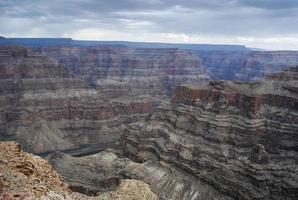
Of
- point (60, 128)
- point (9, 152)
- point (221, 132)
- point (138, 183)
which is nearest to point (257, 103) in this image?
point (221, 132)

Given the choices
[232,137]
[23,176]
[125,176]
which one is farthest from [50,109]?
[23,176]

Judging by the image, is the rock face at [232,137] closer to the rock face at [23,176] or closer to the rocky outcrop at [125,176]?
the rocky outcrop at [125,176]

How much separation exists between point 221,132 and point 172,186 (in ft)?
37.3

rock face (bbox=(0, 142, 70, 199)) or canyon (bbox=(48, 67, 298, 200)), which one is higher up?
rock face (bbox=(0, 142, 70, 199))

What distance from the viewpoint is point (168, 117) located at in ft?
274

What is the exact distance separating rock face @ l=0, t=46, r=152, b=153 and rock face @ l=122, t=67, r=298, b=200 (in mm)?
42565

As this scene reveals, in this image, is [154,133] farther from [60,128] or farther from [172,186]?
[60,128]

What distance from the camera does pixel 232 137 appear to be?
237ft

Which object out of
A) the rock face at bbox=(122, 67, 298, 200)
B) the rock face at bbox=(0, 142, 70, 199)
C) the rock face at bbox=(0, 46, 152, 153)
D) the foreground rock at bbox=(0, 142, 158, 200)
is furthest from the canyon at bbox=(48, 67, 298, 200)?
the rock face at bbox=(0, 46, 152, 153)

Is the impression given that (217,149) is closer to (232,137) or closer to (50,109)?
(232,137)

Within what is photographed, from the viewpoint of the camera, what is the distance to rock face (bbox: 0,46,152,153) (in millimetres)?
124562

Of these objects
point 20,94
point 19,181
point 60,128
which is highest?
point 19,181

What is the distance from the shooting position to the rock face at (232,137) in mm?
64438

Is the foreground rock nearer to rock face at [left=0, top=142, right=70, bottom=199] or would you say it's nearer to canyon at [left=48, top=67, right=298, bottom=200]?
rock face at [left=0, top=142, right=70, bottom=199]
